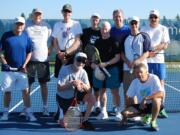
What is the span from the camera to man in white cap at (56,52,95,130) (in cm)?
754

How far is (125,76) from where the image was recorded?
8109 millimetres

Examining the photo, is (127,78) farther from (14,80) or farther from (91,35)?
(14,80)

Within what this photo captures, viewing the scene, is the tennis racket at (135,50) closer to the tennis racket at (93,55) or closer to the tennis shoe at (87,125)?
the tennis racket at (93,55)

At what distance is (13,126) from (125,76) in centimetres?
197

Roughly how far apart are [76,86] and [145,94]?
1056mm

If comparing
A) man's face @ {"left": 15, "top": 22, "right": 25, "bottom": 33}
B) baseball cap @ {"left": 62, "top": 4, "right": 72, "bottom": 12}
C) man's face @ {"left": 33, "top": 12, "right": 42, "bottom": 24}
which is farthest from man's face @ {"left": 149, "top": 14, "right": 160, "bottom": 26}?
man's face @ {"left": 15, "top": 22, "right": 25, "bottom": 33}

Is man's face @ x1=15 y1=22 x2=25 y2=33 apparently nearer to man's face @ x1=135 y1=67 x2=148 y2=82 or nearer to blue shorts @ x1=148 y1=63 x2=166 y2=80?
man's face @ x1=135 y1=67 x2=148 y2=82

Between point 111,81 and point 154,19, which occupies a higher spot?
point 154,19

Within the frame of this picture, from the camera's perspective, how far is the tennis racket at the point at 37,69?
8367mm

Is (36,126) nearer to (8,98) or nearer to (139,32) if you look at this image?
(8,98)

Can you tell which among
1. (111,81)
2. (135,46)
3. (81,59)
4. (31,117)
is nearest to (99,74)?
(111,81)

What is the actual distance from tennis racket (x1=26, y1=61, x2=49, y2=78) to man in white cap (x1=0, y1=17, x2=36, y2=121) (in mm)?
245

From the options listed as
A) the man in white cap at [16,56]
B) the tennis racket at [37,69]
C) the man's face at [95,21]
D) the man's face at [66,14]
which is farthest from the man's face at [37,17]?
the man's face at [95,21]

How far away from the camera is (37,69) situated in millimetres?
8398
